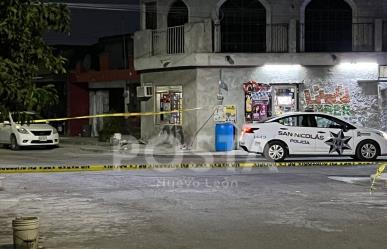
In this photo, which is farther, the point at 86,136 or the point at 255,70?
the point at 86,136

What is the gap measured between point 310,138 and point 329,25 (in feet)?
26.6

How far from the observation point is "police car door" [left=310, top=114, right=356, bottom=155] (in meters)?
18.6

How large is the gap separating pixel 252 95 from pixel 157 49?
4629 millimetres

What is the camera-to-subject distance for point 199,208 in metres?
10.6

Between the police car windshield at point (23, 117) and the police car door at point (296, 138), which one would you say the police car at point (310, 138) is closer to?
the police car door at point (296, 138)

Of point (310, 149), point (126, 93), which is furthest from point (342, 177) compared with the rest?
point (126, 93)

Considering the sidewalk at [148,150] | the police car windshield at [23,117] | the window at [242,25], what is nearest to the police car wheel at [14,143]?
the sidewalk at [148,150]

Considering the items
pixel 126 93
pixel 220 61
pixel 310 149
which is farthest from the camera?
pixel 126 93

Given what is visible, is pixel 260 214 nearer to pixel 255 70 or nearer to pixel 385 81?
pixel 255 70

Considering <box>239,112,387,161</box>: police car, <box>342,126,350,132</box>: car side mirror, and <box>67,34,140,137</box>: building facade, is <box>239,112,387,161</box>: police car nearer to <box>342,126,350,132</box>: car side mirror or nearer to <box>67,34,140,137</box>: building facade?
<box>342,126,350,132</box>: car side mirror

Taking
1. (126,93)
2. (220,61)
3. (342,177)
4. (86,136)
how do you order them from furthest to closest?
(86,136) < (126,93) < (220,61) < (342,177)

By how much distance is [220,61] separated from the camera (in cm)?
2362

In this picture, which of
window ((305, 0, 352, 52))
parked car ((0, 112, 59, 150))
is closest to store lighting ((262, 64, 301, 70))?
window ((305, 0, 352, 52))

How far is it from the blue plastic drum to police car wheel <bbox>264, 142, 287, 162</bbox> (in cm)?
435
